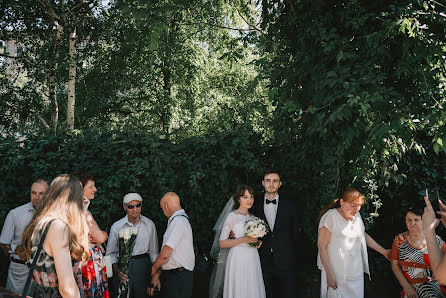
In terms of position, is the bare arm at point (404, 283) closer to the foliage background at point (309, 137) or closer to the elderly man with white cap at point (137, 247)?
the foliage background at point (309, 137)

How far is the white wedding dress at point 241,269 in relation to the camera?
17.2 ft

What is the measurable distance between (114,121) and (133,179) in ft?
30.3

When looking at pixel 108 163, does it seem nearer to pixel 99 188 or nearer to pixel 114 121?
pixel 99 188

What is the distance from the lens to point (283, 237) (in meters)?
5.52

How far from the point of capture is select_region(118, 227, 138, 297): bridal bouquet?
192 inches

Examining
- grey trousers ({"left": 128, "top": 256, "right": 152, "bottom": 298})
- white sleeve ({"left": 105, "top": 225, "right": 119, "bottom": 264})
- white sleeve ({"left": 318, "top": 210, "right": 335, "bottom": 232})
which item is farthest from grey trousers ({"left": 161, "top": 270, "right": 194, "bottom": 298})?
white sleeve ({"left": 318, "top": 210, "right": 335, "bottom": 232})

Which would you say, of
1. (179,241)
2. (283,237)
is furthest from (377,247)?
(179,241)

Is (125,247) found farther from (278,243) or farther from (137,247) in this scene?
(278,243)

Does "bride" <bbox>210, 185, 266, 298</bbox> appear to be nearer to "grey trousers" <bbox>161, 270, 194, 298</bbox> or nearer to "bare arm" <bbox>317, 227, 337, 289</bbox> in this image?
"grey trousers" <bbox>161, 270, 194, 298</bbox>

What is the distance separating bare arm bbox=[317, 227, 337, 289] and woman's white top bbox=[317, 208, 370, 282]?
0.18 feet

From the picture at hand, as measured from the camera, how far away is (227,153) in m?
6.40

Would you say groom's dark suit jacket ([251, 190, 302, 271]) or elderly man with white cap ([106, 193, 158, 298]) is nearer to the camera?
elderly man with white cap ([106, 193, 158, 298])

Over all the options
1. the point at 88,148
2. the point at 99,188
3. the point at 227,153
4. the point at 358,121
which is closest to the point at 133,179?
the point at 99,188

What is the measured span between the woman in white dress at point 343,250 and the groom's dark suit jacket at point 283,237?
1.55ft
